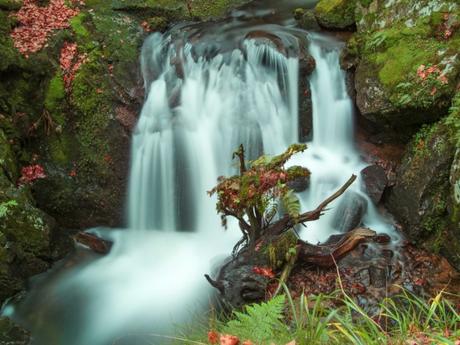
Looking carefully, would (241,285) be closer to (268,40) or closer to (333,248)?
(333,248)

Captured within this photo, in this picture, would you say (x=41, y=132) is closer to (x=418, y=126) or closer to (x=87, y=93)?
(x=87, y=93)

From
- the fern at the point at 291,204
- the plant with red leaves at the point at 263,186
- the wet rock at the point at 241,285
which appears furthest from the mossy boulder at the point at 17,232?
the fern at the point at 291,204

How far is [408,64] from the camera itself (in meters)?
6.83

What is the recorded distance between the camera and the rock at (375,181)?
677 cm

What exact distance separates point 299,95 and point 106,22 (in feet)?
13.6

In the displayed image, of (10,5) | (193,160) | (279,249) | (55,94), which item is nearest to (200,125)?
(193,160)

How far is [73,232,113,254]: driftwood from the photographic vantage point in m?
6.78

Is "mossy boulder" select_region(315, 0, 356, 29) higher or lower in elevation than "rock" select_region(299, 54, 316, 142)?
higher

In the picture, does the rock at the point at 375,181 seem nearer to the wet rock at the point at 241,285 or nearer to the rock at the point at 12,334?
the wet rock at the point at 241,285

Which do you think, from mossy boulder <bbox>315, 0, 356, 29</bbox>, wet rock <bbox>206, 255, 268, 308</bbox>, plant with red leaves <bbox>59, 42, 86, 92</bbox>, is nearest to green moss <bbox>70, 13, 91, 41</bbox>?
plant with red leaves <bbox>59, 42, 86, 92</bbox>

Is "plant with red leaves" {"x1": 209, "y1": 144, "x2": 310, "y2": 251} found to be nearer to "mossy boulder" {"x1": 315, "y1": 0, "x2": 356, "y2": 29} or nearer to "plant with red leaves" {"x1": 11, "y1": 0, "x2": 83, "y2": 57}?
"plant with red leaves" {"x1": 11, "y1": 0, "x2": 83, "y2": 57}

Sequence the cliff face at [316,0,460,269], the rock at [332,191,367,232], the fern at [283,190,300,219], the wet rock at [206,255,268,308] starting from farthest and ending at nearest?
the rock at [332,191,367,232]
the cliff face at [316,0,460,269]
the wet rock at [206,255,268,308]
the fern at [283,190,300,219]

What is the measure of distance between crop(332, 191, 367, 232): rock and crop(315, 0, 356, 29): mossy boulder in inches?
149

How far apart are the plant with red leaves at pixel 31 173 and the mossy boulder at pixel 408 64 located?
5.35 m
